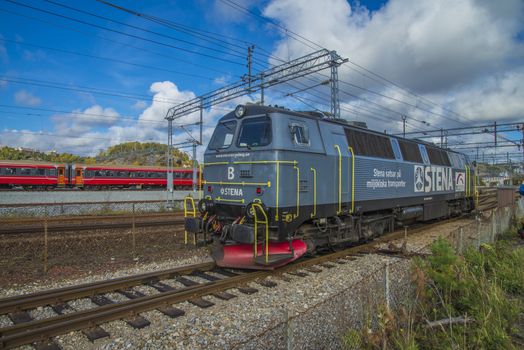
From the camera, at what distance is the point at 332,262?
919cm

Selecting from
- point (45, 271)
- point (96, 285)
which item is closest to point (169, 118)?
point (45, 271)

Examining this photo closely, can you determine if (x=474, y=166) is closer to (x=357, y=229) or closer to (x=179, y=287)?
(x=357, y=229)

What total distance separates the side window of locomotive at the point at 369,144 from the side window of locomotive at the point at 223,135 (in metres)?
3.34

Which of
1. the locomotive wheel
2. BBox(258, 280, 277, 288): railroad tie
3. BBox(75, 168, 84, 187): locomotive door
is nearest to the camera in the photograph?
BBox(258, 280, 277, 288): railroad tie

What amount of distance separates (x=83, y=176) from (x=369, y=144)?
3701 cm

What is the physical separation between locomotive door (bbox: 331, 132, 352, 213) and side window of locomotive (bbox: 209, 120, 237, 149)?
273 centimetres

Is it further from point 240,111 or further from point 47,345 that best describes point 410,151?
point 47,345

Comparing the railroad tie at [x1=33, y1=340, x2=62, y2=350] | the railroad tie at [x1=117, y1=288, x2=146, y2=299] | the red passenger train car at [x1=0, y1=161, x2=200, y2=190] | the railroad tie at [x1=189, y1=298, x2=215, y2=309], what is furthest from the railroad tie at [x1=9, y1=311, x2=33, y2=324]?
the red passenger train car at [x1=0, y1=161, x2=200, y2=190]

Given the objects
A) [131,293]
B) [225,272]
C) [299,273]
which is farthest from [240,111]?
[131,293]

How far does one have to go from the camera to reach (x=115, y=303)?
5992 mm

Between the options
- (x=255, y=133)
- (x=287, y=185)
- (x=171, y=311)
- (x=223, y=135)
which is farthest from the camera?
(x=223, y=135)

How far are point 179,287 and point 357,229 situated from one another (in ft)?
18.2

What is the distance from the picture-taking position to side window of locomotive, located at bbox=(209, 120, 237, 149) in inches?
359

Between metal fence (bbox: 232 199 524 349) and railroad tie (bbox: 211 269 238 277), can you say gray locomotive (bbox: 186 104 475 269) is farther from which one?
metal fence (bbox: 232 199 524 349)
